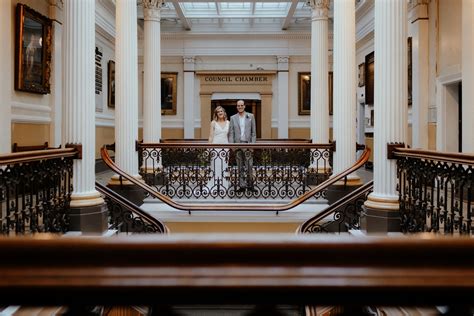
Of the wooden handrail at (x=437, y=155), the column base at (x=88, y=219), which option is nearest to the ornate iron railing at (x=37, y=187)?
the column base at (x=88, y=219)

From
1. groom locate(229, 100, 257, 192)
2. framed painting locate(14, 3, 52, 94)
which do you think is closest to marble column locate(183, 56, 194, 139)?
framed painting locate(14, 3, 52, 94)

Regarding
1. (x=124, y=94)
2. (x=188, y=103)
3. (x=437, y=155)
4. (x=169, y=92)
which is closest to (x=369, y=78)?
(x=188, y=103)

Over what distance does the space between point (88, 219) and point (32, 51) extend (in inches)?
215

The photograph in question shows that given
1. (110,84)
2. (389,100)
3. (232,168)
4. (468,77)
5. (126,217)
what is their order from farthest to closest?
(110,84)
(232,168)
(468,77)
(126,217)
(389,100)

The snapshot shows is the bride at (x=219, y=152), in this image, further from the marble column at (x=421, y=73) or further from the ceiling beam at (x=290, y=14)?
the ceiling beam at (x=290, y=14)

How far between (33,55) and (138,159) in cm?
326

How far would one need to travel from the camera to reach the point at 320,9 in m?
11.5

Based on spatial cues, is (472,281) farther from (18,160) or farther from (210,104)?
(210,104)

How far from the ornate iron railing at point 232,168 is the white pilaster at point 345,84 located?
648 millimetres

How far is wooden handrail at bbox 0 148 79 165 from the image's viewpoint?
4.76 metres

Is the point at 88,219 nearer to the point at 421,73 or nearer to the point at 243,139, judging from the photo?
the point at 243,139

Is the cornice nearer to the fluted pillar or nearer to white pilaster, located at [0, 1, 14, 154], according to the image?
the fluted pillar

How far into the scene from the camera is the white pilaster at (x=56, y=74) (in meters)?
11.4

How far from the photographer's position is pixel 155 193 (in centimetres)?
821
